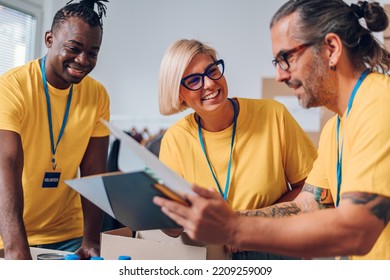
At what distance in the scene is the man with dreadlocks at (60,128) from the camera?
1.53m

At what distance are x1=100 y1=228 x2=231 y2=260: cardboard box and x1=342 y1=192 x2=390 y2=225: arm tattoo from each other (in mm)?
407

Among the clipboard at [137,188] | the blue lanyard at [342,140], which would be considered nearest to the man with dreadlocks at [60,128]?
the clipboard at [137,188]

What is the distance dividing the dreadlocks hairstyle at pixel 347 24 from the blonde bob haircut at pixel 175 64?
1.39 ft

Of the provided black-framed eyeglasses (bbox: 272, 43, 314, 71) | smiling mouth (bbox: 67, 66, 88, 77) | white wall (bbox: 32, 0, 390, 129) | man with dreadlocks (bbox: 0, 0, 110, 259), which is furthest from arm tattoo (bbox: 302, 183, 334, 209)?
white wall (bbox: 32, 0, 390, 129)

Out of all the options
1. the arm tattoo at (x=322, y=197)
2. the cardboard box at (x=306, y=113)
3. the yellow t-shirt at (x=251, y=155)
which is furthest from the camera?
the cardboard box at (x=306, y=113)

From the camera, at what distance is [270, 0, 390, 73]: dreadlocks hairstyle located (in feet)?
3.40

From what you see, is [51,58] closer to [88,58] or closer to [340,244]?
[88,58]

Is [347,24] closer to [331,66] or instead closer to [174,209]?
[331,66]

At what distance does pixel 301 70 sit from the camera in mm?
1047

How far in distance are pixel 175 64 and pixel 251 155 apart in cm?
36

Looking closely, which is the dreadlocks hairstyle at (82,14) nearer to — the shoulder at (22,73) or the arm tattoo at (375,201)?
the shoulder at (22,73)

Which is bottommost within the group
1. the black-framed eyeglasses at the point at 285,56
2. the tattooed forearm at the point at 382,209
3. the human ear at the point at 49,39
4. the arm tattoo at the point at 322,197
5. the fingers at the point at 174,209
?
the arm tattoo at the point at 322,197
